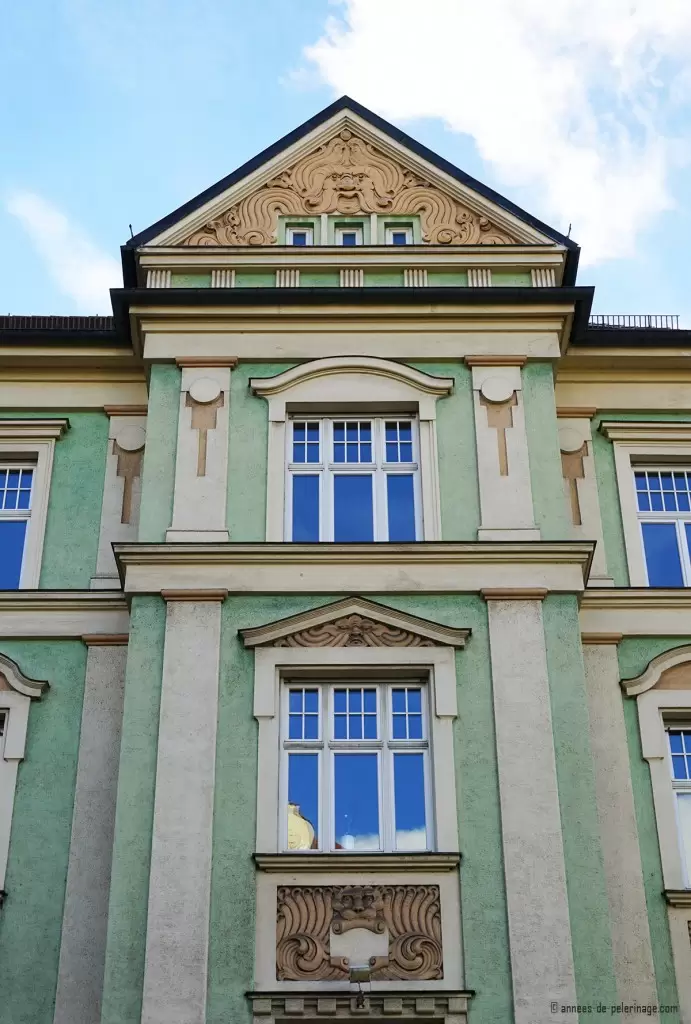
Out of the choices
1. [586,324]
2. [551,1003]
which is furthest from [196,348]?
[551,1003]

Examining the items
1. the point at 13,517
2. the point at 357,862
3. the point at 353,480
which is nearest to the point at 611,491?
the point at 353,480

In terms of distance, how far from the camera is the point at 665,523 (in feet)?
57.8

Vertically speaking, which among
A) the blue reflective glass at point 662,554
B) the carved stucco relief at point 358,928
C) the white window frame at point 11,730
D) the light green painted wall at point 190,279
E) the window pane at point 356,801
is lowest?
the carved stucco relief at point 358,928

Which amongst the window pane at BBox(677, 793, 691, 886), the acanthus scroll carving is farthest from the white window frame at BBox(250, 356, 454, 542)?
the window pane at BBox(677, 793, 691, 886)

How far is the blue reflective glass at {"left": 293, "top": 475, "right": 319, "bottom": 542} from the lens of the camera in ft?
53.1

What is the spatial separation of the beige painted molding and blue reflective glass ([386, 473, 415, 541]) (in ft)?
4.17

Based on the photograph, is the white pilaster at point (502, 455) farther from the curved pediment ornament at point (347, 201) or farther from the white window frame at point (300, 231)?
the white window frame at point (300, 231)

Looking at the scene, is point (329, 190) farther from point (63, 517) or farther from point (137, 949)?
point (137, 949)

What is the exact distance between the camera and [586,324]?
1823 cm

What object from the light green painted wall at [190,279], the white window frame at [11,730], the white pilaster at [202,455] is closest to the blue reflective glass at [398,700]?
the white pilaster at [202,455]

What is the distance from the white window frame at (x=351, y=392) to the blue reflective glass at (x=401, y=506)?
230mm

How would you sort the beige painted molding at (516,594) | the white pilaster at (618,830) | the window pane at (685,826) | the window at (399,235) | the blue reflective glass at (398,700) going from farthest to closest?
1. the window at (399,235)
2. the beige painted molding at (516,594)
3. the window pane at (685,826)
4. the blue reflective glass at (398,700)
5. the white pilaster at (618,830)

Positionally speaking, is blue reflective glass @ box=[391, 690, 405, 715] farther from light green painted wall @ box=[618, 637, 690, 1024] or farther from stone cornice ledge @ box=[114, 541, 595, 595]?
light green painted wall @ box=[618, 637, 690, 1024]

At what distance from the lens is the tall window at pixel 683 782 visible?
15055 mm
